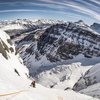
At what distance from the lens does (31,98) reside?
3175 cm

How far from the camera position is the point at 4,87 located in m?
32.5

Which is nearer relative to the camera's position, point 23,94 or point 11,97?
point 11,97

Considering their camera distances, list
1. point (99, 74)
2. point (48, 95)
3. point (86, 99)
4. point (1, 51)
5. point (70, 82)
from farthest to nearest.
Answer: point (70, 82) < point (99, 74) < point (1, 51) < point (86, 99) < point (48, 95)

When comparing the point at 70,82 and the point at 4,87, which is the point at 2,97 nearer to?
the point at 4,87

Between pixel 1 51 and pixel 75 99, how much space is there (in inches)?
1603

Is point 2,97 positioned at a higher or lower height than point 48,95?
lower

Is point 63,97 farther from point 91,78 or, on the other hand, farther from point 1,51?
point 91,78

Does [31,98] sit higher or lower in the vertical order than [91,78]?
lower

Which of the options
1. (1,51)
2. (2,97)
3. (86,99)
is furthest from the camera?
(1,51)

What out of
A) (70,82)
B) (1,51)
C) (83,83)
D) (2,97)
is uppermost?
(70,82)

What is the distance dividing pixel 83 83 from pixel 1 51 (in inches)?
2440

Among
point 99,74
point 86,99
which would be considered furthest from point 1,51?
point 99,74

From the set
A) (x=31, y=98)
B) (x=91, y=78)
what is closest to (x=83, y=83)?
(x=91, y=78)

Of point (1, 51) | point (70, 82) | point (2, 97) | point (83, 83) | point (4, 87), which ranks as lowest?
point (2, 97)
